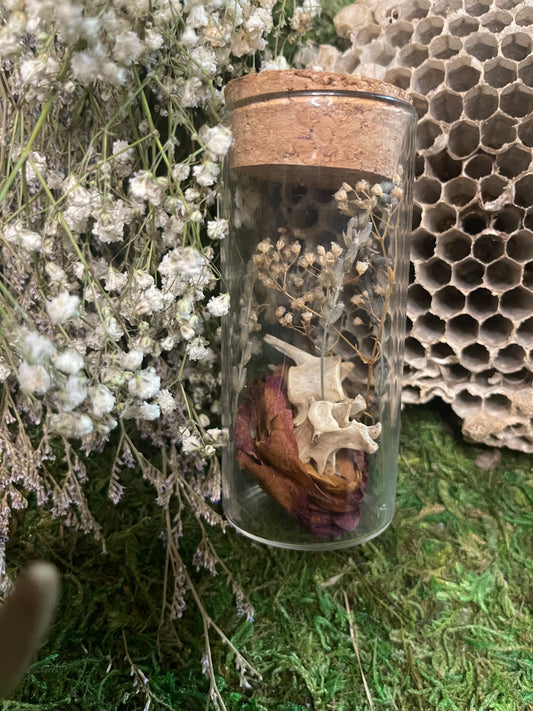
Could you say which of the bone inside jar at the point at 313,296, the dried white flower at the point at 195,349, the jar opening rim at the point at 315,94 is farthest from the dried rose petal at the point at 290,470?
the jar opening rim at the point at 315,94

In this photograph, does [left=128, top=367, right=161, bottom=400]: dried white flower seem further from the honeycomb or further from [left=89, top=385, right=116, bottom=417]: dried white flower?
the honeycomb

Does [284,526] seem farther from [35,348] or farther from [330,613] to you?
[35,348]

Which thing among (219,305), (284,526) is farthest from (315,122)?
(284,526)

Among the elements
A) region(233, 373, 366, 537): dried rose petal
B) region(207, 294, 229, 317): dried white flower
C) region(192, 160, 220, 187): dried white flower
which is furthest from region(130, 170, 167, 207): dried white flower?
region(233, 373, 366, 537): dried rose petal

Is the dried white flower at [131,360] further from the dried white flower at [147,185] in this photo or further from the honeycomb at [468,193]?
the honeycomb at [468,193]

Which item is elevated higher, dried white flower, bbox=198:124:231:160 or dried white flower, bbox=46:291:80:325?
dried white flower, bbox=198:124:231:160

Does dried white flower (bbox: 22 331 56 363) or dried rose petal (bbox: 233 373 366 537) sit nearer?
dried white flower (bbox: 22 331 56 363)

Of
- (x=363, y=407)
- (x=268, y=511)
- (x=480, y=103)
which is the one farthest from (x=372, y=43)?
(x=268, y=511)
